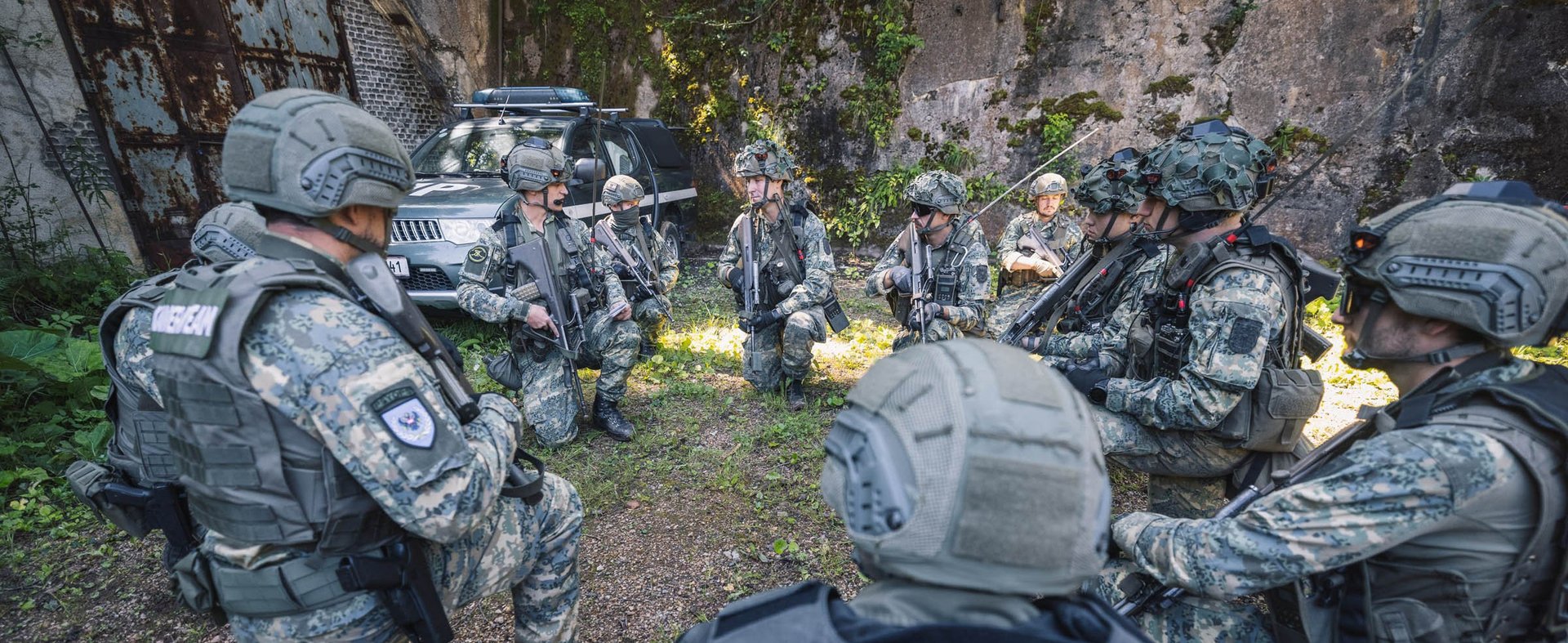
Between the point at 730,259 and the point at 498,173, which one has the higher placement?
the point at 498,173

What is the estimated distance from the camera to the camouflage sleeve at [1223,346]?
2219 millimetres

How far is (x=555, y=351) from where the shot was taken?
170 inches

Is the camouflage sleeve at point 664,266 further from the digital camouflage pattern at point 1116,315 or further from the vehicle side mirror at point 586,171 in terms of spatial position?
the digital camouflage pattern at point 1116,315

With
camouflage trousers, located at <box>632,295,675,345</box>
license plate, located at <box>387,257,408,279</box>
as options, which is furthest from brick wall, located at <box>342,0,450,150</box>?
camouflage trousers, located at <box>632,295,675,345</box>

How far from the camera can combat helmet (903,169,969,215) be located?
428 cm

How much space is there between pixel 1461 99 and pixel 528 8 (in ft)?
40.1

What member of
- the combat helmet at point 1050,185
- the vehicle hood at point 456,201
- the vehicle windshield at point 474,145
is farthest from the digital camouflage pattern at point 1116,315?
the vehicle windshield at point 474,145

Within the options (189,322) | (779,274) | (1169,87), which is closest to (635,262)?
(779,274)

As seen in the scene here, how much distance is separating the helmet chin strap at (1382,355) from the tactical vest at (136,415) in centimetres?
352

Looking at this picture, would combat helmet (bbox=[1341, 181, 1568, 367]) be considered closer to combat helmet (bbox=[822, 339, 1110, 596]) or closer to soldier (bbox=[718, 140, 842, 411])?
combat helmet (bbox=[822, 339, 1110, 596])

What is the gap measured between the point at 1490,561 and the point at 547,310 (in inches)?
163

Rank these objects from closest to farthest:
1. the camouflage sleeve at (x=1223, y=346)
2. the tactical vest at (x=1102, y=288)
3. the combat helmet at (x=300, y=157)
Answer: the combat helmet at (x=300, y=157) → the camouflage sleeve at (x=1223, y=346) → the tactical vest at (x=1102, y=288)

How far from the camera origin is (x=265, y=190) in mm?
1528

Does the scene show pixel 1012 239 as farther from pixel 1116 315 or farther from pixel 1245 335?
pixel 1245 335
